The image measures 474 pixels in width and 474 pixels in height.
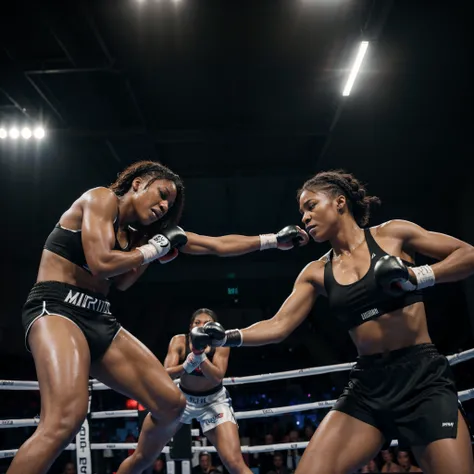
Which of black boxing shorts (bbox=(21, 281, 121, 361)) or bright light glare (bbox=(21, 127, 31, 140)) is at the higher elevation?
bright light glare (bbox=(21, 127, 31, 140))

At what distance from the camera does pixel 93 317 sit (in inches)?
91.9

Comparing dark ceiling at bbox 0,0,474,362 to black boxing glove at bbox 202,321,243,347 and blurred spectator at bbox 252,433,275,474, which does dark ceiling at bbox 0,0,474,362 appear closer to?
black boxing glove at bbox 202,321,243,347

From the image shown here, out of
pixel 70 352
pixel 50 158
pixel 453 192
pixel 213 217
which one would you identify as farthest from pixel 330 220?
pixel 213 217

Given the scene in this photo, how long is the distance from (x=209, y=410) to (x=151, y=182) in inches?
84.2

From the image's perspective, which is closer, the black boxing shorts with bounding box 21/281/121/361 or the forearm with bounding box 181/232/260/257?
the black boxing shorts with bounding box 21/281/121/361

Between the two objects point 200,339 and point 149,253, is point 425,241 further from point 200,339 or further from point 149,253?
point 149,253

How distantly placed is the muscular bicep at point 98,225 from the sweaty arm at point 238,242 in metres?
0.70

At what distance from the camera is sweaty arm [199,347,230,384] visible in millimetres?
4023

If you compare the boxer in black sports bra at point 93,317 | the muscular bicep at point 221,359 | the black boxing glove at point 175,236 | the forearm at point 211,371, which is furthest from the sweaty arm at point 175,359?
the black boxing glove at point 175,236

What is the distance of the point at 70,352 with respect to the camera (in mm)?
2100

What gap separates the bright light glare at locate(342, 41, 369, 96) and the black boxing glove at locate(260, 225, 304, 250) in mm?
4034

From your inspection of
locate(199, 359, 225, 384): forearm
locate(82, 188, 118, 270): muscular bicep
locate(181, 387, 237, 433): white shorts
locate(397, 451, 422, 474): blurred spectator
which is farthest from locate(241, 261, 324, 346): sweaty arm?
locate(397, 451, 422, 474): blurred spectator

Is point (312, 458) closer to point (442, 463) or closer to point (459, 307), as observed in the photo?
point (442, 463)

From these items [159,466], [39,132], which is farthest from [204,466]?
[39,132]
